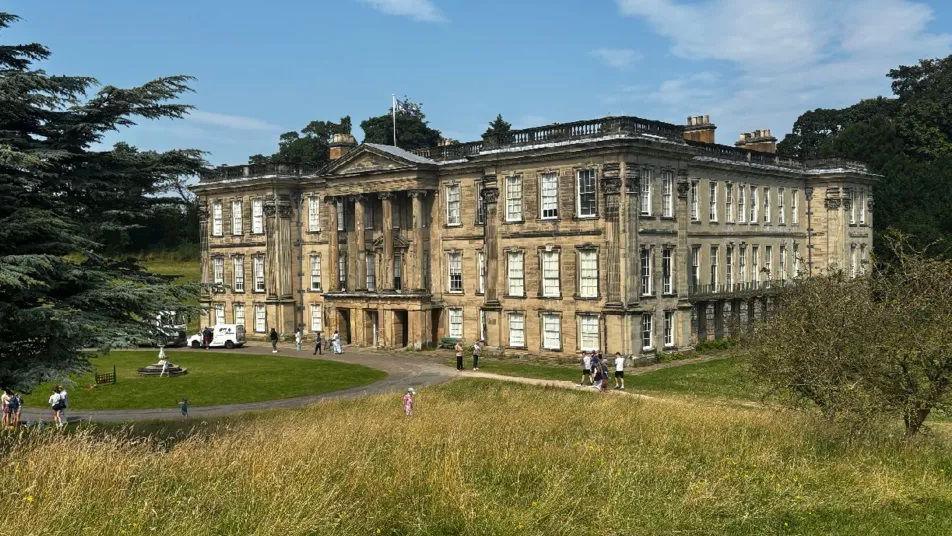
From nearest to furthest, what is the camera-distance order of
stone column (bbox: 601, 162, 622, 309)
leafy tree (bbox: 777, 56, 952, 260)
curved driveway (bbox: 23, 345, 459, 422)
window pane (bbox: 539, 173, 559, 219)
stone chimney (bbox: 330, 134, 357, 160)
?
1. curved driveway (bbox: 23, 345, 459, 422)
2. stone column (bbox: 601, 162, 622, 309)
3. window pane (bbox: 539, 173, 559, 219)
4. stone chimney (bbox: 330, 134, 357, 160)
5. leafy tree (bbox: 777, 56, 952, 260)

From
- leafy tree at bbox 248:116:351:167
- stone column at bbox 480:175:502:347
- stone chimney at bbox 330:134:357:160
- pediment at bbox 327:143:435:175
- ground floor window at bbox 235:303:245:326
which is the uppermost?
leafy tree at bbox 248:116:351:167

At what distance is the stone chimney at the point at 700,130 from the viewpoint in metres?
50.6

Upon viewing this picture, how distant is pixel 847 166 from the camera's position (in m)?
58.2

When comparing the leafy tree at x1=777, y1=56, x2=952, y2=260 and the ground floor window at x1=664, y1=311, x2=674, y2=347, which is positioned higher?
the leafy tree at x1=777, y1=56, x2=952, y2=260

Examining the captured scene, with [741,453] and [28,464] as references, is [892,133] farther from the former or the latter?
[28,464]

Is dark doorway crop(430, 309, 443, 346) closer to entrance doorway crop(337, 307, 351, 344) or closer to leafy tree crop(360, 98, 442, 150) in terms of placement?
entrance doorway crop(337, 307, 351, 344)

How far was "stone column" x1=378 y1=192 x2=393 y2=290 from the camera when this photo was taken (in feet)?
164

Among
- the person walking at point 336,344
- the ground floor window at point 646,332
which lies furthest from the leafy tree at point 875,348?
the person walking at point 336,344

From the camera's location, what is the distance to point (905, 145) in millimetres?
82875

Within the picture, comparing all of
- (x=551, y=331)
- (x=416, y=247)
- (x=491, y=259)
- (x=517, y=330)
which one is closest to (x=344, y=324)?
(x=416, y=247)

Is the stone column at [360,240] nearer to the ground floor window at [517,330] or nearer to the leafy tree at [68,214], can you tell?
the ground floor window at [517,330]

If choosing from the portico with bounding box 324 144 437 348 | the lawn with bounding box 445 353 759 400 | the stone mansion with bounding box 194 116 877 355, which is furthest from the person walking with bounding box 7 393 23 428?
the stone mansion with bounding box 194 116 877 355

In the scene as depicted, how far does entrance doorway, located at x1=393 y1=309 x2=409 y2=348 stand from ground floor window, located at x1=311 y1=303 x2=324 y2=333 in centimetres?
919

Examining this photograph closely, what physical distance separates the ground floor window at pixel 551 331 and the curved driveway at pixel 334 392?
550cm
